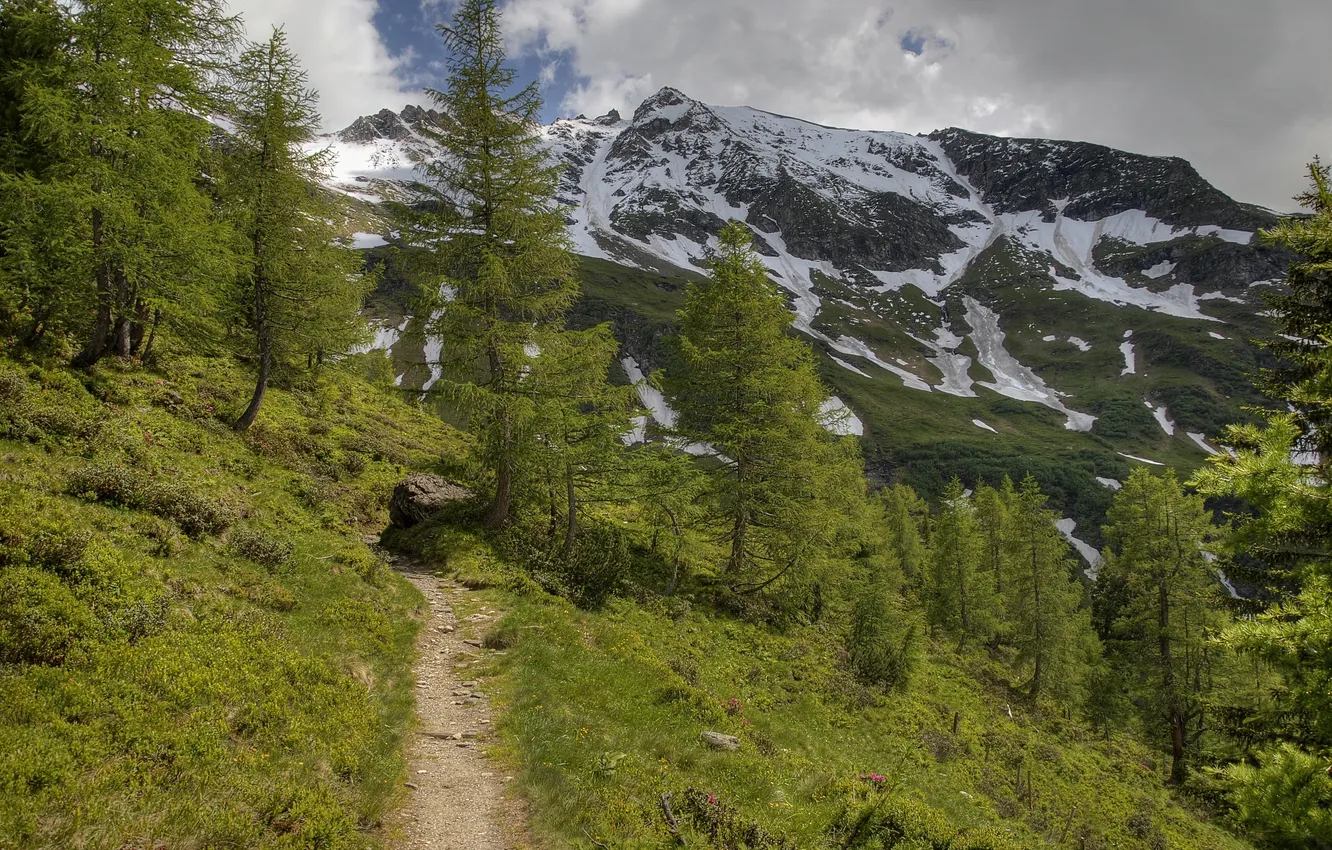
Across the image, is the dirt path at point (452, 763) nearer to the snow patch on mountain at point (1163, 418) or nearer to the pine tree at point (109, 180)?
the pine tree at point (109, 180)

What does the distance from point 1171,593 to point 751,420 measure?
25.8 metres

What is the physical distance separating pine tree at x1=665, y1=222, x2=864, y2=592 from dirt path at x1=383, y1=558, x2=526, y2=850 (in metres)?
10.9

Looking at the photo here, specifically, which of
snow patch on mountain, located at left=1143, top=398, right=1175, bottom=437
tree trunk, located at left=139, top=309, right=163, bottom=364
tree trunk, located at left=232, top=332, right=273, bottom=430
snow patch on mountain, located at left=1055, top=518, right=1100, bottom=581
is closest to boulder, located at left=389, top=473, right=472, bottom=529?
tree trunk, located at left=232, top=332, right=273, bottom=430

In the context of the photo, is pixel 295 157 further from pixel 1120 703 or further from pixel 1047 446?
pixel 1047 446

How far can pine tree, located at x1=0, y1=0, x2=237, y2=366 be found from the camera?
12.7 m

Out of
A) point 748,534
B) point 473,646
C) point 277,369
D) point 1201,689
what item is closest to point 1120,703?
point 1201,689

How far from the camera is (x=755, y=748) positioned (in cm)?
1070

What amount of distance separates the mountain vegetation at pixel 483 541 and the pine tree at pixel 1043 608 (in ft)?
9.40

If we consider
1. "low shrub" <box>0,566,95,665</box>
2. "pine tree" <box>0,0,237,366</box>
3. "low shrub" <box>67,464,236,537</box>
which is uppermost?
"pine tree" <box>0,0,237,366</box>

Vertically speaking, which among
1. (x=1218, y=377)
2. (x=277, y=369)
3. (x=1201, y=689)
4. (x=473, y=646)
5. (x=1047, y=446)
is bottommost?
(x=1201, y=689)

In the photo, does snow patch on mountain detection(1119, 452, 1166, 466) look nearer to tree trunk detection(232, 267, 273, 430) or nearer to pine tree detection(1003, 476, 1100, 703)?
pine tree detection(1003, 476, 1100, 703)

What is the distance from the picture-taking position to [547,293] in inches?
747

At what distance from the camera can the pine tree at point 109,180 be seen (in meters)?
12.7

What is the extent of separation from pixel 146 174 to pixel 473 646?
13955 millimetres
